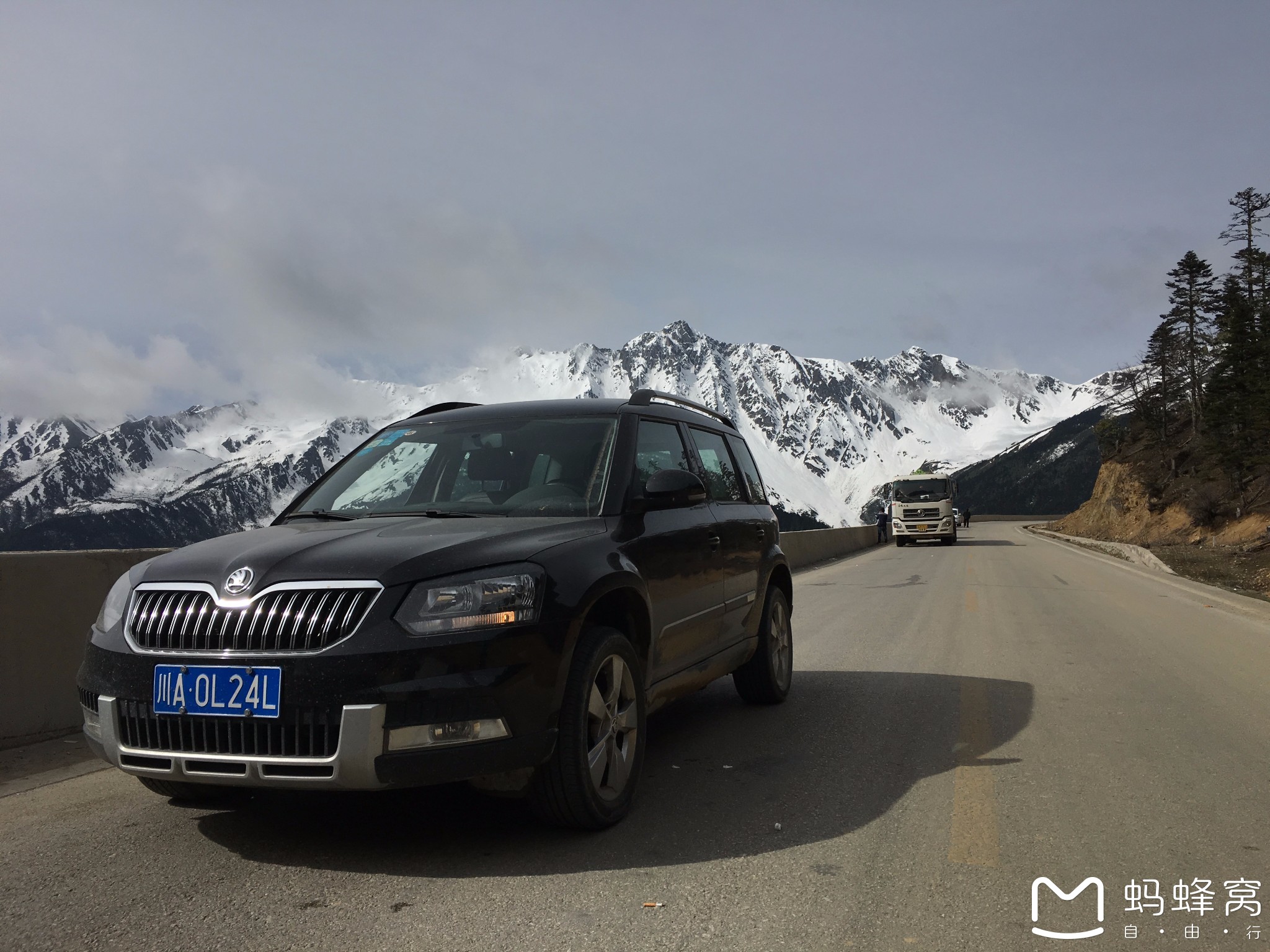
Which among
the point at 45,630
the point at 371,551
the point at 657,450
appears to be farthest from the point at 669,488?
the point at 45,630

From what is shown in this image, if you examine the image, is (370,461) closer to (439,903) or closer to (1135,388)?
(439,903)

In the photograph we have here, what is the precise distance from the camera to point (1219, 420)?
46.1 meters

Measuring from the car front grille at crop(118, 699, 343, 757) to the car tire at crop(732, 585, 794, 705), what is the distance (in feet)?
10.7

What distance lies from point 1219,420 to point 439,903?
52.0 meters

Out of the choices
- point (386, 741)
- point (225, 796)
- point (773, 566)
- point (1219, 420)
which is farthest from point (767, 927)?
point (1219, 420)

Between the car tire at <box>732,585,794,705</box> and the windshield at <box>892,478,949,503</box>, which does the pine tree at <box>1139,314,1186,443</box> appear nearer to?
the windshield at <box>892,478,949,503</box>

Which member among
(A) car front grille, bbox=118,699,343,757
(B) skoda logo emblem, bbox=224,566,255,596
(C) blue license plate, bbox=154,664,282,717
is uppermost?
(B) skoda logo emblem, bbox=224,566,255,596

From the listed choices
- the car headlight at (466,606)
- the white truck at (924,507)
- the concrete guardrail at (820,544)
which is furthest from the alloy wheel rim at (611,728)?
the white truck at (924,507)

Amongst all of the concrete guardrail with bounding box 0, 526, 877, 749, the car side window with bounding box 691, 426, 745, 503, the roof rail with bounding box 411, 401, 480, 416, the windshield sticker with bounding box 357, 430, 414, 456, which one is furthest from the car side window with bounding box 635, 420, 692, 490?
the concrete guardrail with bounding box 0, 526, 877, 749

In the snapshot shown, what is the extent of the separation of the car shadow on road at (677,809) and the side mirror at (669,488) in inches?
51.1

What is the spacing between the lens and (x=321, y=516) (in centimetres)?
444

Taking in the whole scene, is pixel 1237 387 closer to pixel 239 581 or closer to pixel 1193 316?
pixel 1193 316

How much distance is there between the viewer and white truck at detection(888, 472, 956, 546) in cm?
3650

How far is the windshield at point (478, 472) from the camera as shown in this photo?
4324 millimetres
